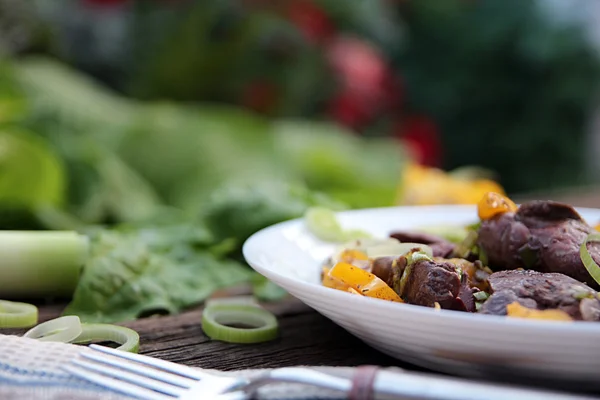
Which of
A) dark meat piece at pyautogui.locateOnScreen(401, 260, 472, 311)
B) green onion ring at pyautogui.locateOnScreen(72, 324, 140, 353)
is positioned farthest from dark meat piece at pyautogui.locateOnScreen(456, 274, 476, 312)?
green onion ring at pyautogui.locateOnScreen(72, 324, 140, 353)

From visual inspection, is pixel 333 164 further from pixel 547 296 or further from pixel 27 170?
pixel 547 296

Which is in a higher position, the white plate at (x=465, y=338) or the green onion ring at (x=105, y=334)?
the white plate at (x=465, y=338)

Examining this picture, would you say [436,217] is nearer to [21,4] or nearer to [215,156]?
[215,156]

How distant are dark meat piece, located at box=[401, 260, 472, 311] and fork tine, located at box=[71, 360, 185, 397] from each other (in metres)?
0.32

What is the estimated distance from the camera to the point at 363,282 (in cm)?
94

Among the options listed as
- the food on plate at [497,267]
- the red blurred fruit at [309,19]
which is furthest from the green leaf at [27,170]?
the red blurred fruit at [309,19]

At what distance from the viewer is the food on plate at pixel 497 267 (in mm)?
805

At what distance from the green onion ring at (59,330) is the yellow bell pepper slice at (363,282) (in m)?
0.38

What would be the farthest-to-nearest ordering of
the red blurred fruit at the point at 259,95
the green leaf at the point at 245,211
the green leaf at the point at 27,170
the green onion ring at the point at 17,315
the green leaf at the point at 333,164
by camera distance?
the red blurred fruit at the point at 259,95, the green leaf at the point at 333,164, the green leaf at the point at 27,170, the green leaf at the point at 245,211, the green onion ring at the point at 17,315

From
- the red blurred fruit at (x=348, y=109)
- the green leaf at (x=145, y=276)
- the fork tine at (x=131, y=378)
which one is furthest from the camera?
the red blurred fruit at (x=348, y=109)

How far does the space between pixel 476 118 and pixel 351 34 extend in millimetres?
1121

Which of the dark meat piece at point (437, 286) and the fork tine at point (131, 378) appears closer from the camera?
the fork tine at point (131, 378)

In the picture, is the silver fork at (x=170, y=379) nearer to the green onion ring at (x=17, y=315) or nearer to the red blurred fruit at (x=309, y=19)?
the green onion ring at (x=17, y=315)

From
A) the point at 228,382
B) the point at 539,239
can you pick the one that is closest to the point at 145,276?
the point at 228,382
